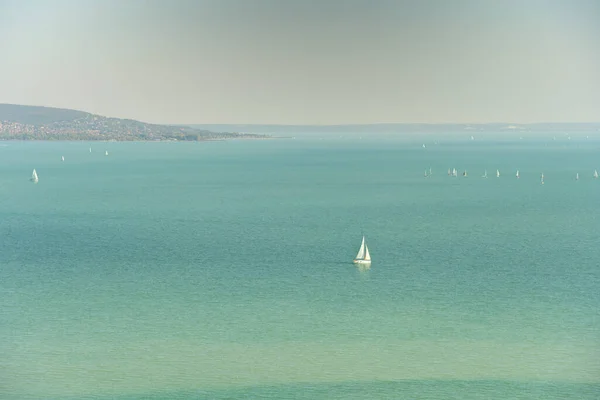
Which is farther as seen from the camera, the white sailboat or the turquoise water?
the white sailboat

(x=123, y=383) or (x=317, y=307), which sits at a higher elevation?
(x=317, y=307)

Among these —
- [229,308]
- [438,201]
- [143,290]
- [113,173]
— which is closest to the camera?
[229,308]

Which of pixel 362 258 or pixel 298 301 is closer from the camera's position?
pixel 298 301

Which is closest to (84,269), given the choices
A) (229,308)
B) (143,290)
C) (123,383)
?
(143,290)

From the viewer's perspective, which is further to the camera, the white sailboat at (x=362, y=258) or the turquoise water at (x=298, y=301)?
the white sailboat at (x=362, y=258)

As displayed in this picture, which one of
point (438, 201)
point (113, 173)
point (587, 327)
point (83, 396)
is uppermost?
point (113, 173)

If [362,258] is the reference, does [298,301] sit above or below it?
below

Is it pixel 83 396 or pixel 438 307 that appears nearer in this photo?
pixel 83 396

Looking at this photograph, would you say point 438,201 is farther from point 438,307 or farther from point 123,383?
point 123,383
